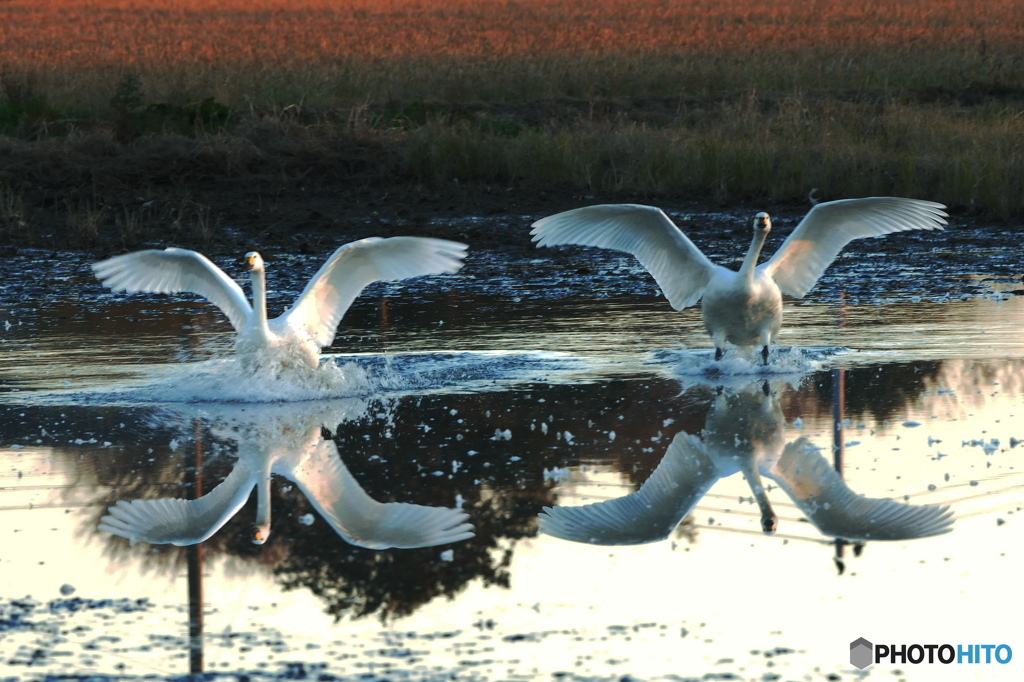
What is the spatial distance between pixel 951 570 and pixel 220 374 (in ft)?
17.0

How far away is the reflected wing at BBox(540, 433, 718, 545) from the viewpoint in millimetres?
6340

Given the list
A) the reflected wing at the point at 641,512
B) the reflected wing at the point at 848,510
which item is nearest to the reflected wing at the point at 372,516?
the reflected wing at the point at 641,512

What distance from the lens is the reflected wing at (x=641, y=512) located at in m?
6.34

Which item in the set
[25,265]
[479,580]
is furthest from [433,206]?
[479,580]

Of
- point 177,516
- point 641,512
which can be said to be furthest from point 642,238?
point 177,516

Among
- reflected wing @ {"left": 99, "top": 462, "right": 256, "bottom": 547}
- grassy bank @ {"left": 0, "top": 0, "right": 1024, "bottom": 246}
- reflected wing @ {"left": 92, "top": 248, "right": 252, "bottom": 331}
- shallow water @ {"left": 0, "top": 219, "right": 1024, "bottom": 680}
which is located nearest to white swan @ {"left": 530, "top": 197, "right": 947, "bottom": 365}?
shallow water @ {"left": 0, "top": 219, "right": 1024, "bottom": 680}

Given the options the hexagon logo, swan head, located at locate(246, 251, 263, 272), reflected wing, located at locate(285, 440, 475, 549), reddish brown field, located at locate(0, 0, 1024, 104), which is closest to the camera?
the hexagon logo

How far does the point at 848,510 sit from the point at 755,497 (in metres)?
0.47

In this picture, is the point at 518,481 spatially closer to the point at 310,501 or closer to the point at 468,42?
the point at 310,501

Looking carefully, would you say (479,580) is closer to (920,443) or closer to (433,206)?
(920,443)

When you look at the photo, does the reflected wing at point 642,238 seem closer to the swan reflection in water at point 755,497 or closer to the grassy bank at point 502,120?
the swan reflection in water at point 755,497

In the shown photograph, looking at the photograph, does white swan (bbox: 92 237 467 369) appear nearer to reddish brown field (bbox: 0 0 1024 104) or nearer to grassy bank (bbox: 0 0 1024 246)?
grassy bank (bbox: 0 0 1024 246)

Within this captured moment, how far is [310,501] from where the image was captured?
686 centimetres

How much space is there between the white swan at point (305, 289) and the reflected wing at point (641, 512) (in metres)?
2.62
